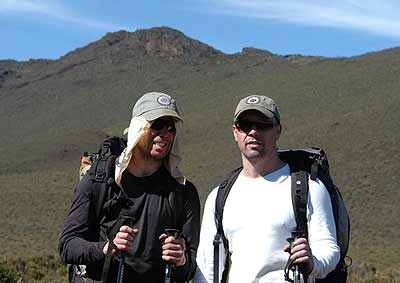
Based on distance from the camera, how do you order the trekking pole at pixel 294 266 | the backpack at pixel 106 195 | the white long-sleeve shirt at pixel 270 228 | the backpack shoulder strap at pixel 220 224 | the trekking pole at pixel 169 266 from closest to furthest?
the trekking pole at pixel 294 266, the white long-sleeve shirt at pixel 270 228, the trekking pole at pixel 169 266, the backpack shoulder strap at pixel 220 224, the backpack at pixel 106 195

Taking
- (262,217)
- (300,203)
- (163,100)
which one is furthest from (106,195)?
(300,203)

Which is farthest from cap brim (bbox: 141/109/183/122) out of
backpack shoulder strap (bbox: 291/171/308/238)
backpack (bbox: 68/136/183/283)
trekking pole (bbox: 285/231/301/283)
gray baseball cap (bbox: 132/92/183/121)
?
trekking pole (bbox: 285/231/301/283)

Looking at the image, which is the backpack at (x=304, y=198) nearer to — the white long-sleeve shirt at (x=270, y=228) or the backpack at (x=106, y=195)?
the white long-sleeve shirt at (x=270, y=228)

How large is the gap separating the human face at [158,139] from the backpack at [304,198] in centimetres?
36

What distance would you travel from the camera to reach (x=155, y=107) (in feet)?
13.6

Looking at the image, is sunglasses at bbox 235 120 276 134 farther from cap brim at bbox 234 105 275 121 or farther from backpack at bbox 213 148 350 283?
backpack at bbox 213 148 350 283

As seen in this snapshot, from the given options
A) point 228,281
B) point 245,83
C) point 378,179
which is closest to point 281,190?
point 228,281

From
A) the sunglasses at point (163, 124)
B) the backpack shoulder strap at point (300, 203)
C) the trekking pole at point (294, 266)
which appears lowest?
the trekking pole at point (294, 266)

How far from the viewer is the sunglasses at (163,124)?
414cm

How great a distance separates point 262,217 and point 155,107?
82 centimetres

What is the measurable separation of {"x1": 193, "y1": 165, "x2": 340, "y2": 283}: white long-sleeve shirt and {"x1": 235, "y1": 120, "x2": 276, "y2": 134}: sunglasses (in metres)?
0.24

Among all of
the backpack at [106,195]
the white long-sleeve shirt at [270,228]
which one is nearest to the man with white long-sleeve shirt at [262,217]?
the white long-sleeve shirt at [270,228]

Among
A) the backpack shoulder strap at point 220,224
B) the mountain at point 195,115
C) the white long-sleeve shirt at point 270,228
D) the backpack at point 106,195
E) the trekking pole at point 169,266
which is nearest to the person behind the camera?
the white long-sleeve shirt at point 270,228

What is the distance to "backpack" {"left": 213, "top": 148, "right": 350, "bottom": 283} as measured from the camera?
382 cm
